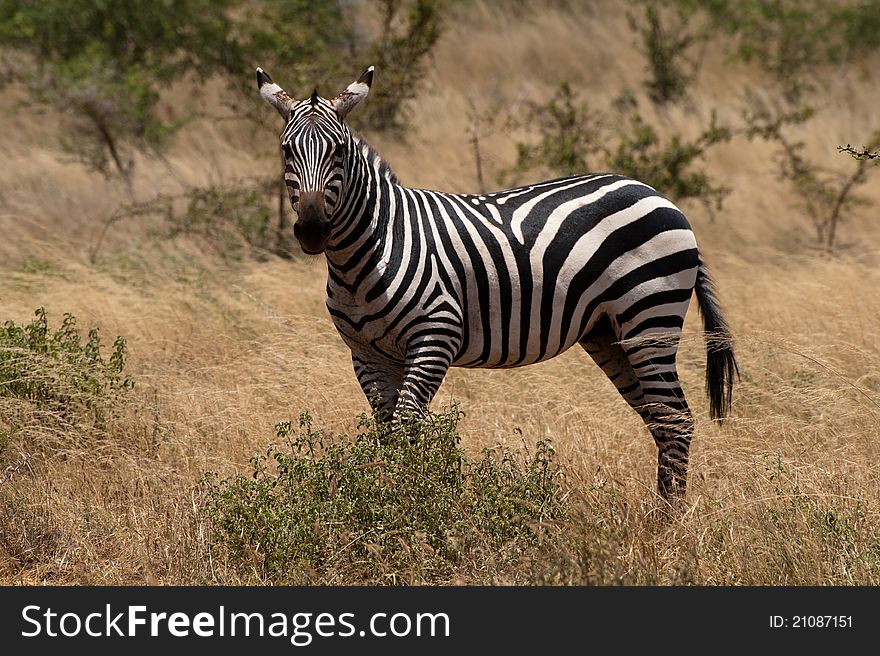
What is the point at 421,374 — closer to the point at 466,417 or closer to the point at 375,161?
the point at 375,161

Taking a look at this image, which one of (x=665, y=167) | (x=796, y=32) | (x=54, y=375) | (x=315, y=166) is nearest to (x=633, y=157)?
(x=665, y=167)

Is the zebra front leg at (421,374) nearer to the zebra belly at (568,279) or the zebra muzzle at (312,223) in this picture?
the zebra belly at (568,279)

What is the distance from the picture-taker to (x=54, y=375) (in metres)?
6.25

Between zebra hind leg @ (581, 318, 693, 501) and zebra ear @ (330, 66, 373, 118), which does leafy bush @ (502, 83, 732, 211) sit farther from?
zebra ear @ (330, 66, 373, 118)

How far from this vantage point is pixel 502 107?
55.2 ft

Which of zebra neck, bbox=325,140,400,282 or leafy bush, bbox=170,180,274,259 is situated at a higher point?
leafy bush, bbox=170,180,274,259

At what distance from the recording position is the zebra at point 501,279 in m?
5.20

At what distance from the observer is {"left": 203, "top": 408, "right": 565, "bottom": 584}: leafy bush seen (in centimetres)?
456

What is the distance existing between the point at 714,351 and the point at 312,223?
7.25 feet

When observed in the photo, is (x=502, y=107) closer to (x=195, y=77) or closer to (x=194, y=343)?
(x=195, y=77)

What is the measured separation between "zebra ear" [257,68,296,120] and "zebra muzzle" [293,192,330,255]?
1.90ft

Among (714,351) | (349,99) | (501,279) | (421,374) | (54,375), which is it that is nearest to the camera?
(421,374)

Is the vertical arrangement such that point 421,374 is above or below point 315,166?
below

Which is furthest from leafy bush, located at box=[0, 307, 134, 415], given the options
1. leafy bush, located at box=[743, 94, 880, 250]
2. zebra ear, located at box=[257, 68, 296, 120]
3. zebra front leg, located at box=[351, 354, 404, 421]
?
leafy bush, located at box=[743, 94, 880, 250]
